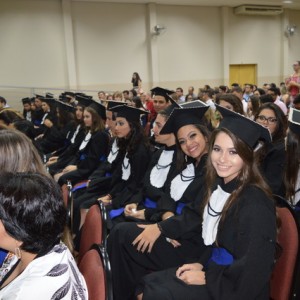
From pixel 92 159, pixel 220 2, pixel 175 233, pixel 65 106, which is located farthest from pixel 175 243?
pixel 220 2

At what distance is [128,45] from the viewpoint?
14.2m

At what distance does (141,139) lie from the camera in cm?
388

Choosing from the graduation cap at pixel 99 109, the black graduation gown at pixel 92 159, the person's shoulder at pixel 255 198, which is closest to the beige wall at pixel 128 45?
the graduation cap at pixel 99 109

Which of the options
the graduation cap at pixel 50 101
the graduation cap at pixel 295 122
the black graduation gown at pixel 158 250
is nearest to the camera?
the black graduation gown at pixel 158 250

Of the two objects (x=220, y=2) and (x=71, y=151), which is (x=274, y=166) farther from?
(x=220, y=2)

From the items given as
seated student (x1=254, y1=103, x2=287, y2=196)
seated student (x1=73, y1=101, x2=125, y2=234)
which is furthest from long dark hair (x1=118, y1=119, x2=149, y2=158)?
seated student (x1=254, y1=103, x2=287, y2=196)

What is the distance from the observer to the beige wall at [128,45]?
12570 millimetres

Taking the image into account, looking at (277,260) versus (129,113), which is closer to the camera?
(277,260)

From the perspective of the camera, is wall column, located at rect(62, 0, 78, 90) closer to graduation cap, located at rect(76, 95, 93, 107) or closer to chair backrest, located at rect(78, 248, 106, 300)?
graduation cap, located at rect(76, 95, 93, 107)

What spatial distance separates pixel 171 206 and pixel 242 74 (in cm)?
1584

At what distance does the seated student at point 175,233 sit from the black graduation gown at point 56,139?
166 inches

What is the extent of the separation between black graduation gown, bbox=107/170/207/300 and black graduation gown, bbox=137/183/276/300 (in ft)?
1.63

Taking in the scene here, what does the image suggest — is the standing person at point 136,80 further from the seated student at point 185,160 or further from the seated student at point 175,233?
the seated student at point 175,233

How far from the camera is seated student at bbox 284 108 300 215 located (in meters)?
2.74
